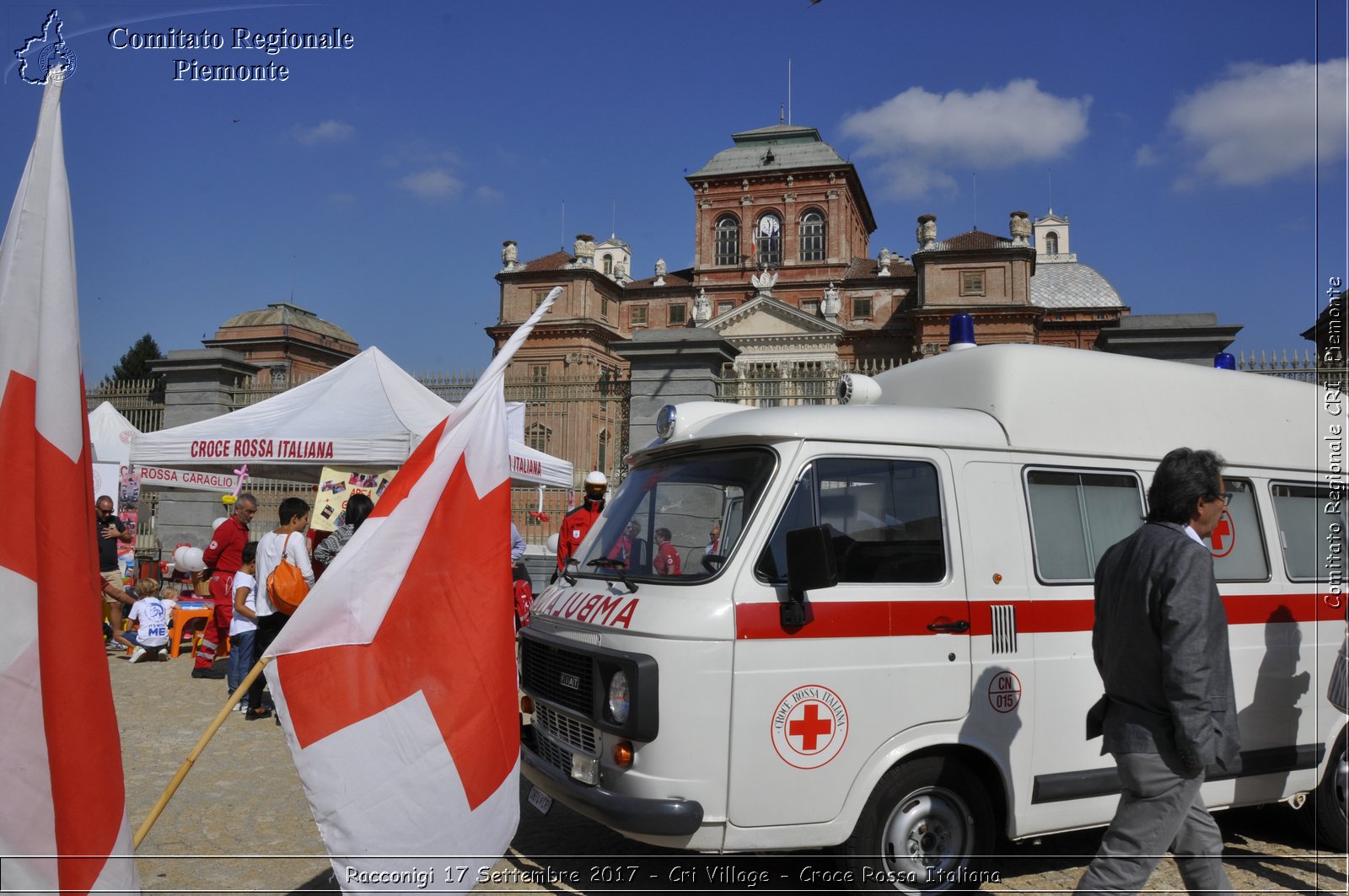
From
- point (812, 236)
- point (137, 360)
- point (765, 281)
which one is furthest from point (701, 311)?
point (137, 360)

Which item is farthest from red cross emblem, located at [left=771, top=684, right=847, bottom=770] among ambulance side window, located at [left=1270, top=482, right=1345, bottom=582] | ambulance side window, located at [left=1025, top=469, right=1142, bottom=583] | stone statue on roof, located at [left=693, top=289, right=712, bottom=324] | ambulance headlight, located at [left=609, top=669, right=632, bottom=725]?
stone statue on roof, located at [left=693, top=289, right=712, bottom=324]

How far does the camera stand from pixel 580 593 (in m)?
4.54

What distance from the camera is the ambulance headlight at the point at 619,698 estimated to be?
388 cm

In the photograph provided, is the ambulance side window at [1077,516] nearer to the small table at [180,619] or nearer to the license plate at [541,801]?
the license plate at [541,801]

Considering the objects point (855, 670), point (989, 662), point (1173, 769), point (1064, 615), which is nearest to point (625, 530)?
point (855, 670)

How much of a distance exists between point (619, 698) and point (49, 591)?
85.4 inches

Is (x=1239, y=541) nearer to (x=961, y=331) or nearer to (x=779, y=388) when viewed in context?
(x=961, y=331)

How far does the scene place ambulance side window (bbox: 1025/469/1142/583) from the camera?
460cm

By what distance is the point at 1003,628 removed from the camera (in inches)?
171

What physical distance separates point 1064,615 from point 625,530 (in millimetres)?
2244

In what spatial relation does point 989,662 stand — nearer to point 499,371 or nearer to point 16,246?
point 499,371

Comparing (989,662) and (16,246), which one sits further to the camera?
(989,662)

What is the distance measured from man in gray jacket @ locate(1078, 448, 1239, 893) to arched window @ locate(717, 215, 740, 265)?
60.2m

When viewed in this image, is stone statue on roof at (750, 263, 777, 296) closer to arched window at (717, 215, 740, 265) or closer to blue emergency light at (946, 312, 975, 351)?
arched window at (717, 215, 740, 265)
